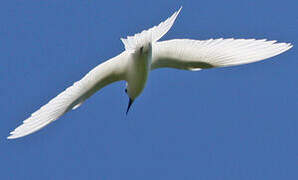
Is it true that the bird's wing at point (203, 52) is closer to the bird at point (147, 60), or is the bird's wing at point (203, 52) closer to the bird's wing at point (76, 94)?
the bird at point (147, 60)

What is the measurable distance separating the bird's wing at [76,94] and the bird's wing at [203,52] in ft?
2.61

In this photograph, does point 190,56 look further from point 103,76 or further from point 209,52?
point 103,76

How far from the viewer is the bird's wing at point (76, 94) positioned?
1586cm

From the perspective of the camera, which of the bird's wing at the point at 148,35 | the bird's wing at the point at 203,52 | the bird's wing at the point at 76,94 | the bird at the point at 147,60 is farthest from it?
the bird's wing at the point at 203,52

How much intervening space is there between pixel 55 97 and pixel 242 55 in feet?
11.2

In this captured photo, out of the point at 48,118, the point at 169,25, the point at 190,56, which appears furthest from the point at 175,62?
the point at 48,118

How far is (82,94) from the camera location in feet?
53.5

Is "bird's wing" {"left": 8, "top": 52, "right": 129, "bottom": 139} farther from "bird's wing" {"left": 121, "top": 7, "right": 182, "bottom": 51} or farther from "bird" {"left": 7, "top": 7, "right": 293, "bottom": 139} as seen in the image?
"bird's wing" {"left": 121, "top": 7, "right": 182, "bottom": 51}

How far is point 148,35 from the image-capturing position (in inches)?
602

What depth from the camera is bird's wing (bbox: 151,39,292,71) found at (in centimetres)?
1686

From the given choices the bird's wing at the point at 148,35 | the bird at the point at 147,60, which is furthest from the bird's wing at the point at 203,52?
the bird's wing at the point at 148,35

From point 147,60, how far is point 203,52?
1632mm

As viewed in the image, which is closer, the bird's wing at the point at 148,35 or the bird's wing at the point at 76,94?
the bird's wing at the point at 148,35

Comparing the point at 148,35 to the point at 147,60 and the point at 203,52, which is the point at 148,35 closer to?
the point at 147,60
